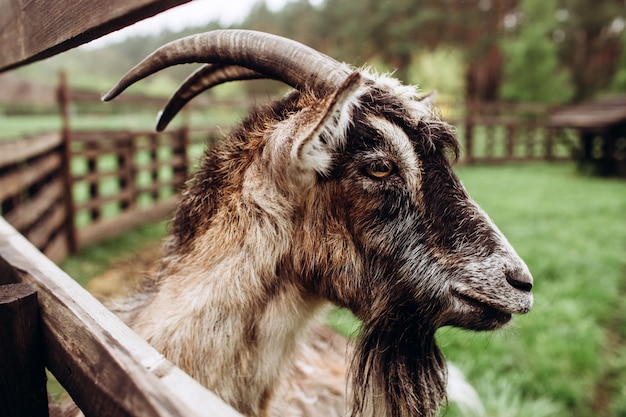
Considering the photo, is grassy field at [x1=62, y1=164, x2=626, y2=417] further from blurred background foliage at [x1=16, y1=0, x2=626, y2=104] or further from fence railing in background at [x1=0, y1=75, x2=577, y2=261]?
blurred background foliage at [x1=16, y1=0, x2=626, y2=104]

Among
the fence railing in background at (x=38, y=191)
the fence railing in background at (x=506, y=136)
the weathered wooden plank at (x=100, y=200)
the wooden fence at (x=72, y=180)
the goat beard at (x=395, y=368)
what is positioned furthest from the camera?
the fence railing in background at (x=506, y=136)

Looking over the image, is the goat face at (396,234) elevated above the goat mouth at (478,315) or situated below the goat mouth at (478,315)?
above

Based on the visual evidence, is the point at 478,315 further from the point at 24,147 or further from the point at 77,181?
the point at 77,181

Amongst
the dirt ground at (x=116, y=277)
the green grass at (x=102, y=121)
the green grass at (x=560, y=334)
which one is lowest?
the green grass at (x=560, y=334)

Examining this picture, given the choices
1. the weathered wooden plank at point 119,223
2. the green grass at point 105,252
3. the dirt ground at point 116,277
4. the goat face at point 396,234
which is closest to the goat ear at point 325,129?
the goat face at point 396,234

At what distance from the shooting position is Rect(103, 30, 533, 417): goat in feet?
4.92

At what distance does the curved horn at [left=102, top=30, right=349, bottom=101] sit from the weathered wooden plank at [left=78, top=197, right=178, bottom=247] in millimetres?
4328

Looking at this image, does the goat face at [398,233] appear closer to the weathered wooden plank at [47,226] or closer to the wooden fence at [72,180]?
the wooden fence at [72,180]

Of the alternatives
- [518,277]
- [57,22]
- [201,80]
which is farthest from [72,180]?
[518,277]

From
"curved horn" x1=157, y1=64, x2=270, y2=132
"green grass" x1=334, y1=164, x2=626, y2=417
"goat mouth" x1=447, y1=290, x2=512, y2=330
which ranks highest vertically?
"curved horn" x1=157, y1=64, x2=270, y2=132

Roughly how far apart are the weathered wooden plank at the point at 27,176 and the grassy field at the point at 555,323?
3.96 feet

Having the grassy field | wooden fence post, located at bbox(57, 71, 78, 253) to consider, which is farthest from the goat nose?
wooden fence post, located at bbox(57, 71, 78, 253)

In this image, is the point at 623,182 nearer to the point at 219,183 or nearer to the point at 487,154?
the point at 487,154

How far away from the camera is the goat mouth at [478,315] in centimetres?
150
